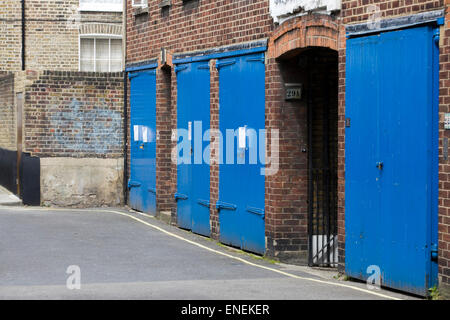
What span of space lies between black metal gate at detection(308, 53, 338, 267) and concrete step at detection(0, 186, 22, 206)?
32.7 feet

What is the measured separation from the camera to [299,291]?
35.8 ft

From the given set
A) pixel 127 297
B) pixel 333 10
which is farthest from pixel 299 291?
pixel 333 10

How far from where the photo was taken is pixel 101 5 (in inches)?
1120

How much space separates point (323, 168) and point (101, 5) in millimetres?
15746

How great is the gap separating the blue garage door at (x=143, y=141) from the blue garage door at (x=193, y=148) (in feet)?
6.06

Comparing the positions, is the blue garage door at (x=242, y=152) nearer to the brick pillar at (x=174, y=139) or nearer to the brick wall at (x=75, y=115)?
the brick pillar at (x=174, y=139)

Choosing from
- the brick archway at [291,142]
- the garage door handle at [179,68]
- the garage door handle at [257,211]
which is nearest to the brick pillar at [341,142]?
the brick archway at [291,142]

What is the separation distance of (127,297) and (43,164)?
39.5 feet

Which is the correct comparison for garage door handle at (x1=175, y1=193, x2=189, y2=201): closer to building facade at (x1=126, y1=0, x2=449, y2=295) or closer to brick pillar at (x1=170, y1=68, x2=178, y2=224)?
building facade at (x1=126, y1=0, x2=449, y2=295)

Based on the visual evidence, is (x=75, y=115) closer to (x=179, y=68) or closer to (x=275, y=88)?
(x=179, y=68)

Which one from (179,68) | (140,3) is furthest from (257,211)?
(140,3)

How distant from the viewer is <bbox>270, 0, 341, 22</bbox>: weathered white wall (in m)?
12.7

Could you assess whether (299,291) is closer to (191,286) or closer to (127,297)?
(191,286)

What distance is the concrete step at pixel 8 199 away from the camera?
2228 centimetres
